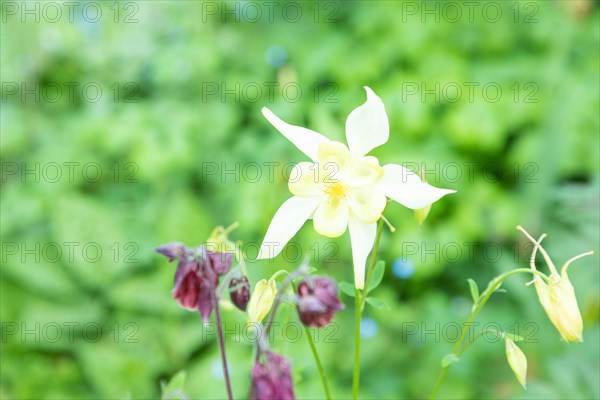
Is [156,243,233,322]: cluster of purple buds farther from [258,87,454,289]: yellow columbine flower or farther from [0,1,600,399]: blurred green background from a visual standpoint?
[0,1,600,399]: blurred green background

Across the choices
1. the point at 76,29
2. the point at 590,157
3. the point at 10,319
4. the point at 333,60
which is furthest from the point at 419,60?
the point at 10,319

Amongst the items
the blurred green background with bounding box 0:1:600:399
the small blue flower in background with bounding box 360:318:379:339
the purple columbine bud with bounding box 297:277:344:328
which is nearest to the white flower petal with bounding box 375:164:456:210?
the purple columbine bud with bounding box 297:277:344:328

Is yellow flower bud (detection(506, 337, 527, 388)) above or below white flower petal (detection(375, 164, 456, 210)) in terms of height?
below

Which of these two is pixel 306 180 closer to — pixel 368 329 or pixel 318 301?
pixel 318 301

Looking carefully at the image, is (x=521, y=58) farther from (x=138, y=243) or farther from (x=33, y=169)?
(x=33, y=169)

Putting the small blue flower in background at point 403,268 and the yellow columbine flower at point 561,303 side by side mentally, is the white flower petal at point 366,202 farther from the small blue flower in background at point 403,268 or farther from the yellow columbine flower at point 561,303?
the small blue flower in background at point 403,268

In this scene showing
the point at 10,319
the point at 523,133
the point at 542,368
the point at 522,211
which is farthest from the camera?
the point at 523,133
